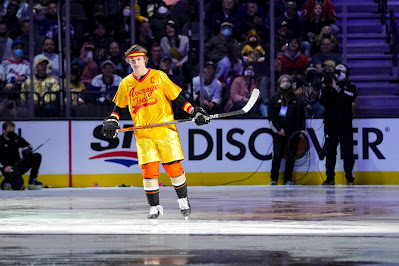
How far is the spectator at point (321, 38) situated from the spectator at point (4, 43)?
4657 mm

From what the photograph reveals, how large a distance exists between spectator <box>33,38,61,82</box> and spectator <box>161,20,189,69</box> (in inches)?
65.5

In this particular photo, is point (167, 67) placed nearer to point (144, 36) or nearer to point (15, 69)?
point (144, 36)

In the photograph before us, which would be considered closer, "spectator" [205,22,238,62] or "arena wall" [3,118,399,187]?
"arena wall" [3,118,399,187]

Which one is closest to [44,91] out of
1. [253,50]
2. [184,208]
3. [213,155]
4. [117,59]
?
[117,59]

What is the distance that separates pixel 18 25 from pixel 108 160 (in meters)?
2.56

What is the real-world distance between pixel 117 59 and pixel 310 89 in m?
2.99

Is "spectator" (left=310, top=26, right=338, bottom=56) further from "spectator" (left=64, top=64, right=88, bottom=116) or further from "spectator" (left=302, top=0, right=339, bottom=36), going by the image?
"spectator" (left=64, top=64, right=88, bottom=116)

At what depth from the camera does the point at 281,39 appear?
52.6 ft

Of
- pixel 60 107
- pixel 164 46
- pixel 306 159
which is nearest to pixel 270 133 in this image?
pixel 306 159

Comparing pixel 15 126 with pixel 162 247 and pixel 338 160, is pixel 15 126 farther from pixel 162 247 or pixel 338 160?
pixel 162 247

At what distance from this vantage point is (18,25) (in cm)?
1611

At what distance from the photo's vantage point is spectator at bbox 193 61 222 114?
15.5 metres

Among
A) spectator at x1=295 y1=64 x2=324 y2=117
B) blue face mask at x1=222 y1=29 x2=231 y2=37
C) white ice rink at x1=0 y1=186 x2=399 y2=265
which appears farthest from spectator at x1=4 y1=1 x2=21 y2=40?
spectator at x1=295 y1=64 x2=324 y2=117

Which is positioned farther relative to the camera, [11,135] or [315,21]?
[315,21]
